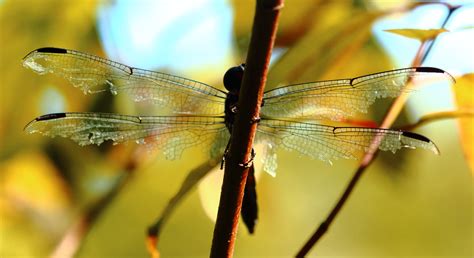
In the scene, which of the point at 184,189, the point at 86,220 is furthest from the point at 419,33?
the point at 86,220

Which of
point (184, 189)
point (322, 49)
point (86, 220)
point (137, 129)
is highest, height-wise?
point (322, 49)

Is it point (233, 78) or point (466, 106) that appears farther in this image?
point (466, 106)

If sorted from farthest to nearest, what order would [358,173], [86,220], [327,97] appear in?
[86,220] < [327,97] < [358,173]

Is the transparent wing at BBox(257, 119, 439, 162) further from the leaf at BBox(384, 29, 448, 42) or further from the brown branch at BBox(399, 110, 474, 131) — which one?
the leaf at BBox(384, 29, 448, 42)

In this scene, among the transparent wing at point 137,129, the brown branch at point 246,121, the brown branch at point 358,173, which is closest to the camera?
the brown branch at point 246,121

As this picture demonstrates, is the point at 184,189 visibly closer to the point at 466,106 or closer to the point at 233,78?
the point at 233,78

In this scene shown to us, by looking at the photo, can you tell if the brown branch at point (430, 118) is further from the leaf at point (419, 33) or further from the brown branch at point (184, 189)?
the brown branch at point (184, 189)

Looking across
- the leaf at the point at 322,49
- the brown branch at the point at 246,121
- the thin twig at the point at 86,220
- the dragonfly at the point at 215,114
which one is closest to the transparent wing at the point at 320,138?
the dragonfly at the point at 215,114

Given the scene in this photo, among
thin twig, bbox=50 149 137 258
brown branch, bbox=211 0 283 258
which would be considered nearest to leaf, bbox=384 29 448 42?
brown branch, bbox=211 0 283 258

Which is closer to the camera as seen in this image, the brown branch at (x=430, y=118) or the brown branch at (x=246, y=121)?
the brown branch at (x=246, y=121)
